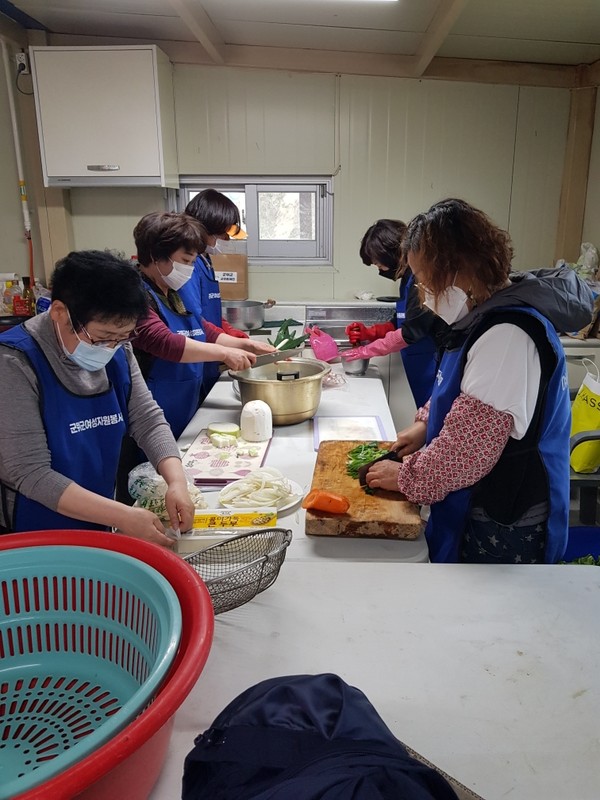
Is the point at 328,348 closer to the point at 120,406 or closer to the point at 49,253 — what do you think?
the point at 120,406

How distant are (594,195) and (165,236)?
10.3 feet

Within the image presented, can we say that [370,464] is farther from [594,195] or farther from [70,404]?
[594,195]

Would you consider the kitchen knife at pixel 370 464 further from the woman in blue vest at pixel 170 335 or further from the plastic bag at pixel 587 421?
the plastic bag at pixel 587 421

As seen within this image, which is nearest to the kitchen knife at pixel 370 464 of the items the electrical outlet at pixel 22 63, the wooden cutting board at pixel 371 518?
the wooden cutting board at pixel 371 518

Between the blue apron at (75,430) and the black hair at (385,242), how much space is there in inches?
70.1

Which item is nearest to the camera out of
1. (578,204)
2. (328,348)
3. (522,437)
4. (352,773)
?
(352,773)

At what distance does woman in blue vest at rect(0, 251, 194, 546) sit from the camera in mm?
1258

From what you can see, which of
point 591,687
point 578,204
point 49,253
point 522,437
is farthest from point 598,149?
point 591,687

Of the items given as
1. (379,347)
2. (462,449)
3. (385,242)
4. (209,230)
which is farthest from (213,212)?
(462,449)

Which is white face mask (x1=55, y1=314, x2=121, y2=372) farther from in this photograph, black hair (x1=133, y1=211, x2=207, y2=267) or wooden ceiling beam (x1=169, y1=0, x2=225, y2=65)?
wooden ceiling beam (x1=169, y1=0, x2=225, y2=65)

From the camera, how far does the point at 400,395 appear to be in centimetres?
379

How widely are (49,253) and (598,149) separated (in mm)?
3765

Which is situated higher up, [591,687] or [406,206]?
[406,206]

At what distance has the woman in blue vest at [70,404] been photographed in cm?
126
